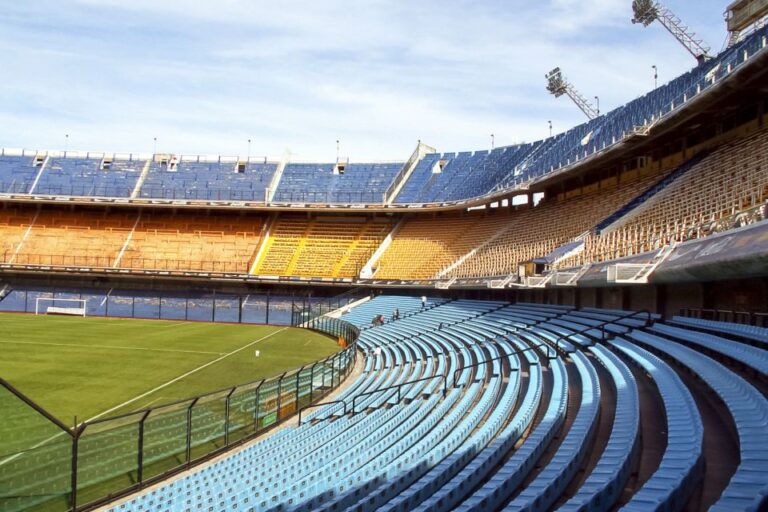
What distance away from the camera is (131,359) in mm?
22344

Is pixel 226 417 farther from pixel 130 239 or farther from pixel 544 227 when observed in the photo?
pixel 130 239

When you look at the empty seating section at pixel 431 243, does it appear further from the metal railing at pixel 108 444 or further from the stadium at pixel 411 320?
the metal railing at pixel 108 444

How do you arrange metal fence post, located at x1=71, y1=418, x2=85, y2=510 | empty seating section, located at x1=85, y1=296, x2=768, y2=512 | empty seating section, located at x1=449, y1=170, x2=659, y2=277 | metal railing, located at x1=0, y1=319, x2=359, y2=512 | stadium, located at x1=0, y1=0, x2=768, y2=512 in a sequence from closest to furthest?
empty seating section, located at x1=85, y1=296, x2=768, y2=512 < stadium, located at x1=0, y1=0, x2=768, y2=512 < metal railing, located at x1=0, y1=319, x2=359, y2=512 < metal fence post, located at x1=71, y1=418, x2=85, y2=510 < empty seating section, located at x1=449, y1=170, x2=659, y2=277

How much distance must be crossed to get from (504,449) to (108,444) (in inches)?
192

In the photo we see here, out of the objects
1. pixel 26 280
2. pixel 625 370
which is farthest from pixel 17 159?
pixel 625 370

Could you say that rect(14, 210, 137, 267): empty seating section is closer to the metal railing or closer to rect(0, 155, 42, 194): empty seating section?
rect(0, 155, 42, 194): empty seating section

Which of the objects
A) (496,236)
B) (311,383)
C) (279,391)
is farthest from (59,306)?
(279,391)

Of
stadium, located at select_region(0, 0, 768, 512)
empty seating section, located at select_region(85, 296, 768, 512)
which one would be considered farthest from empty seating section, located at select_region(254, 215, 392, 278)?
empty seating section, located at select_region(85, 296, 768, 512)

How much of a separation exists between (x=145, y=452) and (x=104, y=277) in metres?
37.0

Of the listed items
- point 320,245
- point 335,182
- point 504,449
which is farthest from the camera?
point 335,182

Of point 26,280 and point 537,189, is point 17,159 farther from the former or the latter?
point 537,189

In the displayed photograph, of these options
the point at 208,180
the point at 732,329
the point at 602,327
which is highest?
the point at 208,180

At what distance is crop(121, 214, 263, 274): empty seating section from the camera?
42.3m

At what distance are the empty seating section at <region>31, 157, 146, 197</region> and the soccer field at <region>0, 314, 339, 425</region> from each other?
12.0 metres
